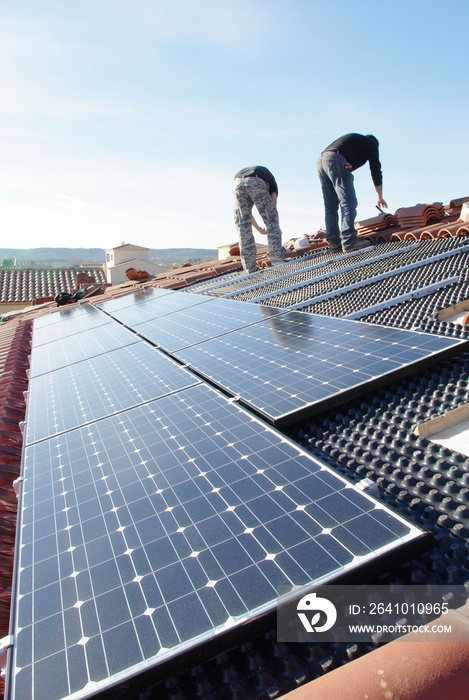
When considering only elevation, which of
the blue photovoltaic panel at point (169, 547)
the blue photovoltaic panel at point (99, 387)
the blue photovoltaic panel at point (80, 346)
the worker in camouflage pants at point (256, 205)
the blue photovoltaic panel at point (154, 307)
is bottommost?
the blue photovoltaic panel at point (169, 547)

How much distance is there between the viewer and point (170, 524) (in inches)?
95.7

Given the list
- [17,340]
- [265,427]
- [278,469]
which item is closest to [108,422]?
[265,427]

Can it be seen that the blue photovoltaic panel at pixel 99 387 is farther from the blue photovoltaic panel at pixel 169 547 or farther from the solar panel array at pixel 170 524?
the blue photovoltaic panel at pixel 169 547

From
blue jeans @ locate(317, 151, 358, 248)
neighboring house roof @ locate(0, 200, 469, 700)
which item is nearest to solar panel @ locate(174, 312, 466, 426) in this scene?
neighboring house roof @ locate(0, 200, 469, 700)

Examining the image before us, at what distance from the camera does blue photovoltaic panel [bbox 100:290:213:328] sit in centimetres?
888

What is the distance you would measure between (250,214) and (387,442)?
986 centimetres

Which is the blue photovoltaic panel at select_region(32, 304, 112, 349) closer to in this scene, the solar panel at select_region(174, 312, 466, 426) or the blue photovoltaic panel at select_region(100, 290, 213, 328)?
the blue photovoltaic panel at select_region(100, 290, 213, 328)

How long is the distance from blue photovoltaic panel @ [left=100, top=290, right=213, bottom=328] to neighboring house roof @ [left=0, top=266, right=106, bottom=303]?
21559 mm

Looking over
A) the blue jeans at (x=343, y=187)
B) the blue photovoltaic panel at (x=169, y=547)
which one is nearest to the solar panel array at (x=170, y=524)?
the blue photovoltaic panel at (x=169, y=547)

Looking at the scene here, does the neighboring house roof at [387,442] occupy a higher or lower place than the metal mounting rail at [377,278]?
lower

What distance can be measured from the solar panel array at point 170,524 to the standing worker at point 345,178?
607cm

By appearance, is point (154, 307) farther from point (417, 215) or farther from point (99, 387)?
point (417, 215)

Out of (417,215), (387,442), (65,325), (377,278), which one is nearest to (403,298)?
(377,278)

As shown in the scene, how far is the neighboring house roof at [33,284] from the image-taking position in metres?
31.9
